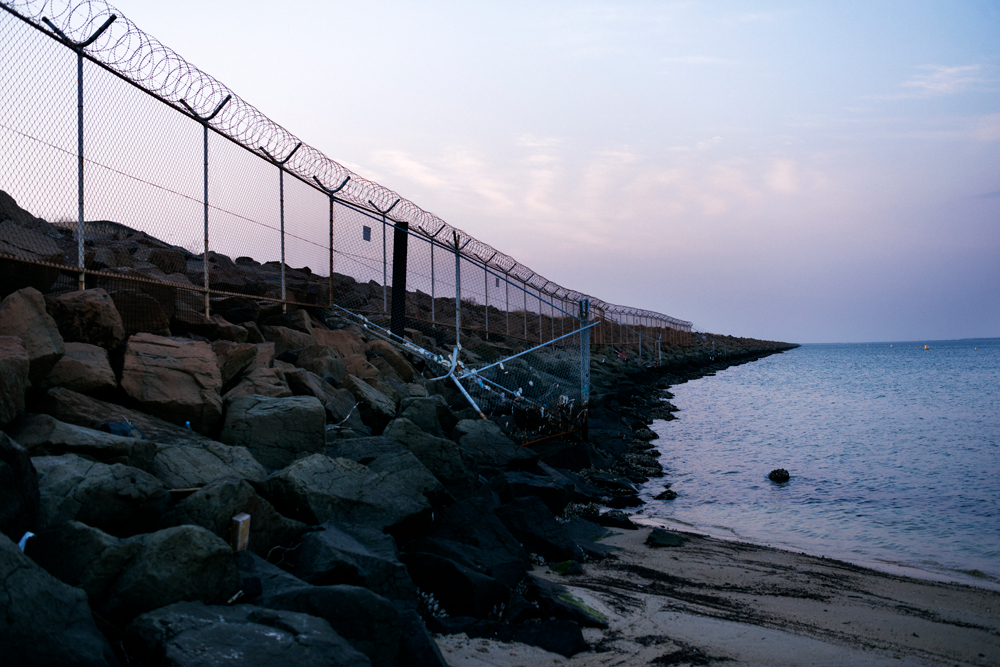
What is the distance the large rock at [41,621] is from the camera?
2375mm

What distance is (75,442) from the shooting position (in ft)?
13.6

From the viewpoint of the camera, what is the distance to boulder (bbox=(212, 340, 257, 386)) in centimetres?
675

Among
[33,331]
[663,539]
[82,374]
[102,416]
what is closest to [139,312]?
[82,374]

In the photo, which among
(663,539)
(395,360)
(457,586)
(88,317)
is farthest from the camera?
(395,360)

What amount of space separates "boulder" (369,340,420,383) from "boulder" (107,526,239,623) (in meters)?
7.74

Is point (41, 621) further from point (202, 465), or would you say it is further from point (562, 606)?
point (562, 606)

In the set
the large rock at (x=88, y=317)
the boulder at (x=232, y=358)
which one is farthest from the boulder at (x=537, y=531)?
the large rock at (x=88, y=317)

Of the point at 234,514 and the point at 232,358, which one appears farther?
the point at 232,358

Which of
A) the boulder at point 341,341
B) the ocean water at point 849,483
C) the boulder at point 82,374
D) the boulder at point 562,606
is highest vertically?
the boulder at point 341,341

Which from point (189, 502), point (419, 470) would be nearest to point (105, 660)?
point (189, 502)

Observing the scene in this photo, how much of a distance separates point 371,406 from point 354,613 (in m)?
5.05

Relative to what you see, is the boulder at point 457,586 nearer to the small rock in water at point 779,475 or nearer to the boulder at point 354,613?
the boulder at point 354,613

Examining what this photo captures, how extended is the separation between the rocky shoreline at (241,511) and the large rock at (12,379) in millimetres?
17

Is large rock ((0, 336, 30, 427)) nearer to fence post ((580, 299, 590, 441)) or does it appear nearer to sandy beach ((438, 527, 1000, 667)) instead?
sandy beach ((438, 527, 1000, 667))
